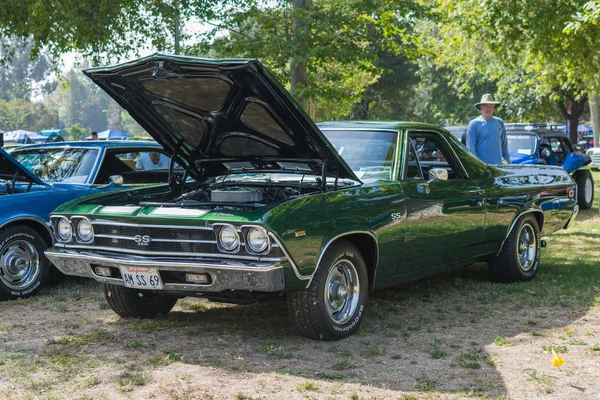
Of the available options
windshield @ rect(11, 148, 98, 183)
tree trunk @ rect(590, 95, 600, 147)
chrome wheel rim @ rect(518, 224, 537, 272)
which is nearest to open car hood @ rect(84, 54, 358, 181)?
windshield @ rect(11, 148, 98, 183)

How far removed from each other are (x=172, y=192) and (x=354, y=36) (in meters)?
11.0

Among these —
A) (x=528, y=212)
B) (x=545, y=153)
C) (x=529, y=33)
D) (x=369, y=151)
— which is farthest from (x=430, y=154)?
(x=529, y=33)

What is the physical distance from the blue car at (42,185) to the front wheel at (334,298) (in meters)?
3.20

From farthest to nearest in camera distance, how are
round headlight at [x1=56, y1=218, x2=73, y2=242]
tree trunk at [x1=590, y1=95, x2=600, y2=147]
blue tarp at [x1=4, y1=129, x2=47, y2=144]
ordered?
blue tarp at [x1=4, y1=129, x2=47, y2=144] < tree trunk at [x1=590, y1=95, x2=600, y2=147] < round headlight at [x1=56, y1=218, x2=73, y2=242]

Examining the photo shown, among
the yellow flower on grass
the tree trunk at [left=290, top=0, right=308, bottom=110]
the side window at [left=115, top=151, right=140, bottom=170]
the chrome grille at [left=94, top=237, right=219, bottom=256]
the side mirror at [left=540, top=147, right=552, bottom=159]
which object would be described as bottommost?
the yellow flower on grass

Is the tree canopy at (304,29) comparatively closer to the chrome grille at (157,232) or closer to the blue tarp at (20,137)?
the chrome grille at (157,232)

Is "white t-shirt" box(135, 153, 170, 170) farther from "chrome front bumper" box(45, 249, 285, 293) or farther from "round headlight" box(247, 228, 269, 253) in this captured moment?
"round headlight" box(247, 228, 269, 253)

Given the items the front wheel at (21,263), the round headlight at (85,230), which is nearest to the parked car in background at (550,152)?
the front wheel at (21,263)

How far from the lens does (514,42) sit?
19.1m

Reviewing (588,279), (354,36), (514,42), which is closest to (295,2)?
(354,36)

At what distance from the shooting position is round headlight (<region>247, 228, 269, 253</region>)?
205 inches

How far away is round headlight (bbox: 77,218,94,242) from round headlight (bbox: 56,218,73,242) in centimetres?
8

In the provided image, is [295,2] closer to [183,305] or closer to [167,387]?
[183,305]

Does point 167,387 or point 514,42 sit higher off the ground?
point 514,42
